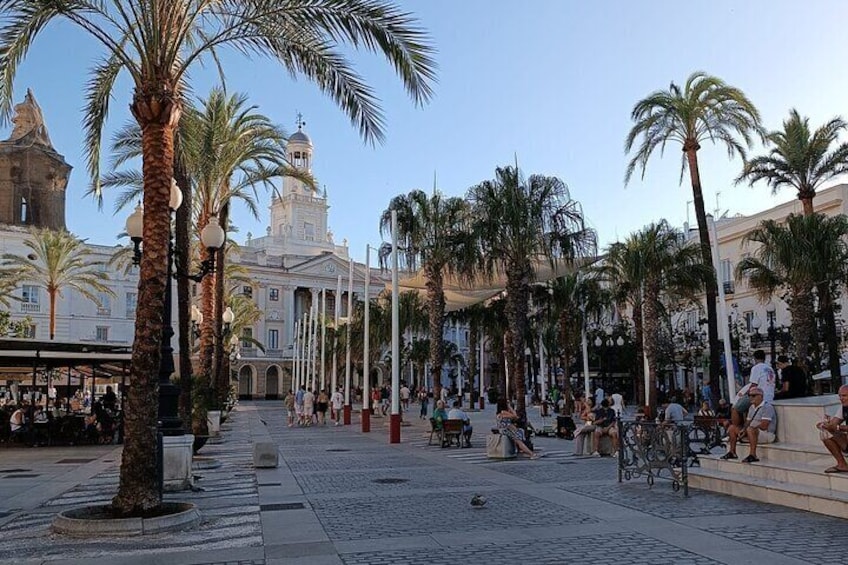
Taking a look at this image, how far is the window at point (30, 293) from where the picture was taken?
6806cm

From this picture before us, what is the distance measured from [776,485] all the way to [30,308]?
6954cm

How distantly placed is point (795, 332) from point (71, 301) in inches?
2597

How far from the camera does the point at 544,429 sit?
2561 cm

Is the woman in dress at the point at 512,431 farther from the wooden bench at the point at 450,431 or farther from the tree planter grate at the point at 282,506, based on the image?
the tree planter grate at the point at 282,506

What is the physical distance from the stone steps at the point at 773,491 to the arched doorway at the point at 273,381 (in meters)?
85.2

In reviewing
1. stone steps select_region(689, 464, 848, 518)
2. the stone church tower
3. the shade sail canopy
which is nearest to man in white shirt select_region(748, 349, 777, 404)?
stone steps select_region(689, 464, 848, 518)

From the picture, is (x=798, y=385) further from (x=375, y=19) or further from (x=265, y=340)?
(x=265, y=340)

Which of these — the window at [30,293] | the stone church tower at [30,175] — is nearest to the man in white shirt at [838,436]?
the stone church tower at [30,175]

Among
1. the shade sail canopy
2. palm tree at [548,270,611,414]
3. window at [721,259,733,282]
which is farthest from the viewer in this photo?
window at [721,259,733,282]

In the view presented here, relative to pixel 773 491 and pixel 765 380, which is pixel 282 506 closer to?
pixel 773 491

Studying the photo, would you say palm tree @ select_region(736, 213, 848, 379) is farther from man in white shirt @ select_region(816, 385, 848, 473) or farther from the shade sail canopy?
man in white shirt @ select_region(816, 385, 848, 473)

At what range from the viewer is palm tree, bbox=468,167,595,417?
70.9ft

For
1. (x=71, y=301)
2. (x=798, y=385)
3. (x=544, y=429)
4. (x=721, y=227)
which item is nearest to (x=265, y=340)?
(x=71, y=301)

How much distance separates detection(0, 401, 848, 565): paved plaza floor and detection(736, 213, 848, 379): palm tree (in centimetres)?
1414
